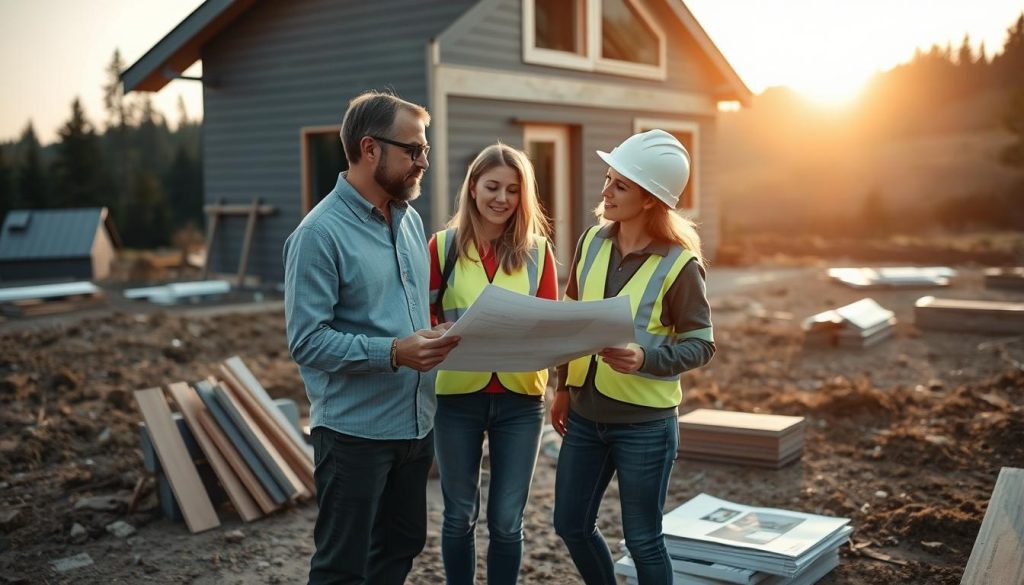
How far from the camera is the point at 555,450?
6141 mm

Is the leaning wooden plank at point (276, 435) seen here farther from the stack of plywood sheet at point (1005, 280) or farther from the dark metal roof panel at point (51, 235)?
the dark metal roof panel at point (51, 235)

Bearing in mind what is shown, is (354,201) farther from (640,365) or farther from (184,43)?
(184,43)

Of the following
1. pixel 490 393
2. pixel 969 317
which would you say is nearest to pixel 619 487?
pixel 490 393

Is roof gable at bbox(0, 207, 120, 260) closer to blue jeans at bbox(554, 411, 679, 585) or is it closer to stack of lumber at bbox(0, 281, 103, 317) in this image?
stack of lumber at bbox(0, 281, 103, 317)

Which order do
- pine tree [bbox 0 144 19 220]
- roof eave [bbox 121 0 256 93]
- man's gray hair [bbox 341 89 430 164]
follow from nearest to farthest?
man's gray hair [bbox 341 89 430 164]
roof eave [bbox 121 0 256 93]
pine tree [bbox 0 144 19 220]

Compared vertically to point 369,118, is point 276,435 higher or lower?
lower

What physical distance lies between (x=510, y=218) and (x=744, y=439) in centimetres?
299

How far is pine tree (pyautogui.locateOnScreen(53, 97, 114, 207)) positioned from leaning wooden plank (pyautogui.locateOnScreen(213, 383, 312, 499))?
Result: 84.6 ft

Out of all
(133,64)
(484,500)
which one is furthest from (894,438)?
(133,64)

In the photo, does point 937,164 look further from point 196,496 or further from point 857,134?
point 196,496

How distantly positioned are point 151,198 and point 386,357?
94.3ft

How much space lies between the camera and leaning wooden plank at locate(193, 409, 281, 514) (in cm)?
500

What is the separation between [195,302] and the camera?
1280cm

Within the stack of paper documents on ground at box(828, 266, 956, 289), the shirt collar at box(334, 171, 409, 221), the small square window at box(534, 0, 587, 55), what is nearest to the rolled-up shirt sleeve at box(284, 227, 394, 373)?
the shirt collar at box(334, 171, 409, 221)
